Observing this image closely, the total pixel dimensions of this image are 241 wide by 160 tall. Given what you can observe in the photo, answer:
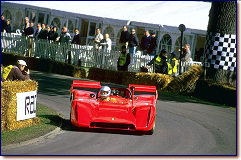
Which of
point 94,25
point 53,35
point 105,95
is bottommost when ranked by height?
point 105,95

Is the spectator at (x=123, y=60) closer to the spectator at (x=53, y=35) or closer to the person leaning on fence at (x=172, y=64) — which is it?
the person leaning on fence at (x=172, y=64)

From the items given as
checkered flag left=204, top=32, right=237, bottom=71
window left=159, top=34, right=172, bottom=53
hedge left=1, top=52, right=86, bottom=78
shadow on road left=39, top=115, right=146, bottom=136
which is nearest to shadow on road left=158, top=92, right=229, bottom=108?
checkered flag left=204, top=32, right=237, bottom=71

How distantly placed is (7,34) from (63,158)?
19.4m

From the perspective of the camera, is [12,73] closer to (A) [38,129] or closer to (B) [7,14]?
(A) [38,129]

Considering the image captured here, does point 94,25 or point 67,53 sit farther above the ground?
point 94,25

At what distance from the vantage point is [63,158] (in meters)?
7.60

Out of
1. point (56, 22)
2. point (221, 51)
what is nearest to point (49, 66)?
point (221, 51)

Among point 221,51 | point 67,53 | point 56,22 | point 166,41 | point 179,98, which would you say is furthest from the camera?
point 56,22

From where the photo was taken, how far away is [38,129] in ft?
31.6

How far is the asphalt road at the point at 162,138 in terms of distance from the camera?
27.1 feet

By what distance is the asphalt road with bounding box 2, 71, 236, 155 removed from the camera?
8.27m

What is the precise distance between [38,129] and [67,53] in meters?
14.1

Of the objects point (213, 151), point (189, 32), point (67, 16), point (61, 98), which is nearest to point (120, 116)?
point (213, 151)

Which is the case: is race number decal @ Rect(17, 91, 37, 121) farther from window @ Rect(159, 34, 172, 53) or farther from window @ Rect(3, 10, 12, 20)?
window @ Rect(3, 10, 12, 20)
